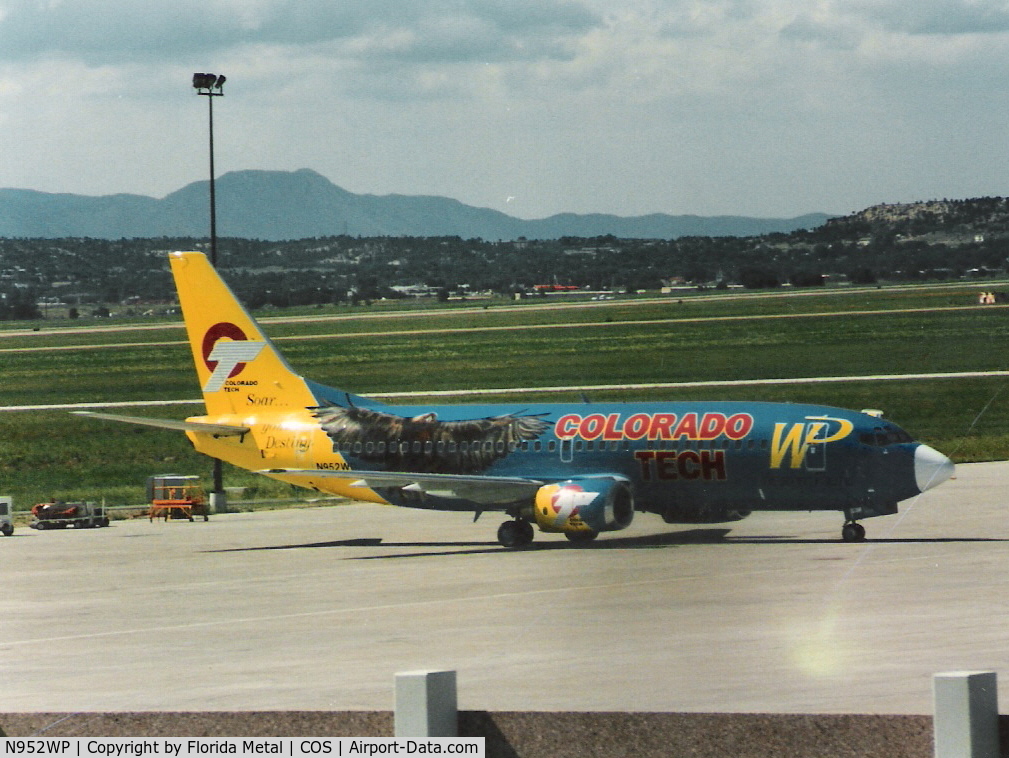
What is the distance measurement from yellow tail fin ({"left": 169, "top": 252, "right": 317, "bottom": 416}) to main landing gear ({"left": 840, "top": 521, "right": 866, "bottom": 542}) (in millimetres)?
23951

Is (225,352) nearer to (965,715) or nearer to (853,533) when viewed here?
(853,533)

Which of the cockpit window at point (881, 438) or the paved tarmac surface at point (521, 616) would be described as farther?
the cockpit window at point (881, 438)

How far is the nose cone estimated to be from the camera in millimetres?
54656

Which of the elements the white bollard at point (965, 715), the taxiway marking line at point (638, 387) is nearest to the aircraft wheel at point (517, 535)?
the white bollard at point (965, 715)

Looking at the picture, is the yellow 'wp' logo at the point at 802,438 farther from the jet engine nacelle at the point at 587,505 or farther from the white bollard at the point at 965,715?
the white bollard at the point at 965,715

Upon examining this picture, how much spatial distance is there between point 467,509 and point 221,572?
12324mm

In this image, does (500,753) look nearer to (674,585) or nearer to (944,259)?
(674,585)

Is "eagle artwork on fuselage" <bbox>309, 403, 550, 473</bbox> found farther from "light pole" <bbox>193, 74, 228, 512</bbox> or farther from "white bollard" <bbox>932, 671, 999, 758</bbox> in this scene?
"white bollard" <bbox>932, 671, 999, 758</bbox>

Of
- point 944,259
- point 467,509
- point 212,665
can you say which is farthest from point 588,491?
point 944,259

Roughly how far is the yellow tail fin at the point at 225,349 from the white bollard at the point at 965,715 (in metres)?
52.0

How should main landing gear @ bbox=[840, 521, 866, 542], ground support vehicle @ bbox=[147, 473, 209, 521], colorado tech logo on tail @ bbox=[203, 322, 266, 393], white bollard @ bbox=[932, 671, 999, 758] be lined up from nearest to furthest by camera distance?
white bollard @ bbox=[932, 671, 999, 758] < main landing gear @ bbox=[840, 521, 866, 542] < colorado tech logo on tail @ bbox=[203, 322, 266, 393] < ground support vehicle @ bbox=[147, 473, 209, 521]

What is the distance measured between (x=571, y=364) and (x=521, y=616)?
100235mm

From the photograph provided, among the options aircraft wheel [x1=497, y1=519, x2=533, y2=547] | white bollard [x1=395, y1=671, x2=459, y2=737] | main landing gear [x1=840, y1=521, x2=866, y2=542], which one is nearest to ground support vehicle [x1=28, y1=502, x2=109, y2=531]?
aircraft wheel [x1=497, y1=519, x2=533, y2=547]

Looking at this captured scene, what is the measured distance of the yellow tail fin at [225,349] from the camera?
66875 millimetres
